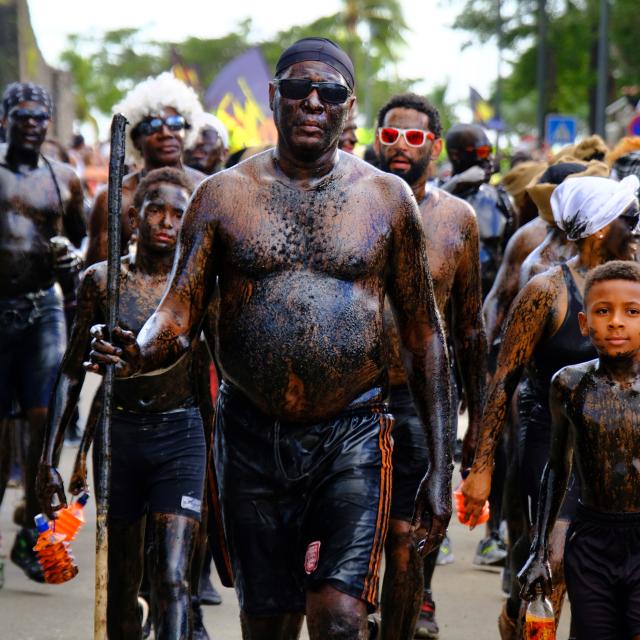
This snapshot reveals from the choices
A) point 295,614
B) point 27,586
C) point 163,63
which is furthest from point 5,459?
point 163,63

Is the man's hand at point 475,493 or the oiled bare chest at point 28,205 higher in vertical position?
the oiled bare chest at point 28,205

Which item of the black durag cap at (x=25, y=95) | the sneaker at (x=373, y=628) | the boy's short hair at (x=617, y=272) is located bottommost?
the sneaker at (x=373, y=628)

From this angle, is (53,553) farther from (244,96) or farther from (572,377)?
(244,96)

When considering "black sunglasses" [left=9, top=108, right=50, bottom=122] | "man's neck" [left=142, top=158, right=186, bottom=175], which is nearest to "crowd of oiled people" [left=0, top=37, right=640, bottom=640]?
"man's neck" [left=142, top=158, right=186, bottom=175]

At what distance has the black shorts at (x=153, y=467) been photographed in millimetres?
5730

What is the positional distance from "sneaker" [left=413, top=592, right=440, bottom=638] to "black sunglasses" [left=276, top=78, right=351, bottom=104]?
3.25 metres

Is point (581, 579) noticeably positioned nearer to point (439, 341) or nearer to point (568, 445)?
point (568, 445)

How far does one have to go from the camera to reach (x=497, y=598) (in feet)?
26.1

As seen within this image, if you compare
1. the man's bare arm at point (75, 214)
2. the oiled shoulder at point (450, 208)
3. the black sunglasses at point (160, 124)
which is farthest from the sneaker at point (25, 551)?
Result: the oiled shoulder at point (450, 208)

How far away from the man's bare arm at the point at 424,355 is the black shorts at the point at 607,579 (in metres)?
0.59

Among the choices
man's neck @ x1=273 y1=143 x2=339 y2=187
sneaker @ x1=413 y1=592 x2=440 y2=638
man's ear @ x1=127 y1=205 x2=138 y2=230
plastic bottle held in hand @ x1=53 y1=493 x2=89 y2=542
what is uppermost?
man's neck @ x1=273 y1=143 x2=339 y2=187

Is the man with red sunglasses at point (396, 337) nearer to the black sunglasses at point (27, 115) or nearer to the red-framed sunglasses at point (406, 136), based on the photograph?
the red-framed sunglasses at point (406, 136)

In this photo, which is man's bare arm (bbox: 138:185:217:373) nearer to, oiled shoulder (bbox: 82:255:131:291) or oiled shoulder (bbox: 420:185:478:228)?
oiled shoulder (bbox: 82:255:131:291)

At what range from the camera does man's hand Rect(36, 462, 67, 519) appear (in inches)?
221
